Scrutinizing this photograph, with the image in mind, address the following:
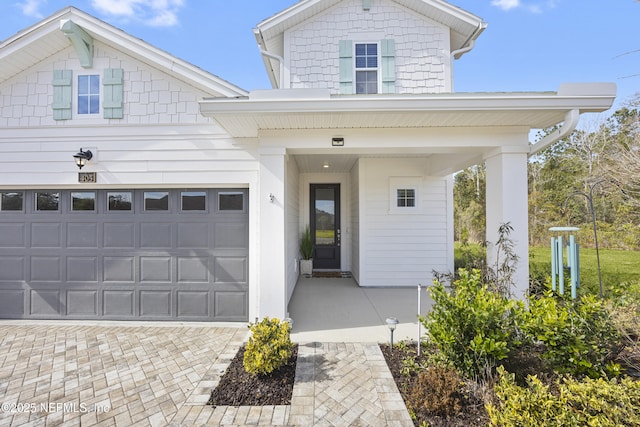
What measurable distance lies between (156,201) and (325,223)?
4816 millimetres

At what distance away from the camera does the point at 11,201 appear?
472 centimetres

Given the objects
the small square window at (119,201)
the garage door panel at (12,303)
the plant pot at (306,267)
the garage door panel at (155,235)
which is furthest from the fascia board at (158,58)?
the plant pot at (306,267)

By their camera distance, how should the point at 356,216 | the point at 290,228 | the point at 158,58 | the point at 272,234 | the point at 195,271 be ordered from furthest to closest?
the point at 356,216 → the point at 290,228 → the point at 195,271 → the point at 158,58 → the point at 272,234

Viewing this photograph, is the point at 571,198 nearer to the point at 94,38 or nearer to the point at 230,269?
the point at 230,269

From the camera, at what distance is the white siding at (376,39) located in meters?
5.98

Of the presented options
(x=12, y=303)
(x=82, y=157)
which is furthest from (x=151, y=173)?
(x=12, y=303)

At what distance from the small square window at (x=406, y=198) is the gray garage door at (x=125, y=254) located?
383 centimetres

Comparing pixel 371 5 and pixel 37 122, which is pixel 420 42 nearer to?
pixel 371 5

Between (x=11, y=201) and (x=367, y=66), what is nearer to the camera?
(x=11, y=201)


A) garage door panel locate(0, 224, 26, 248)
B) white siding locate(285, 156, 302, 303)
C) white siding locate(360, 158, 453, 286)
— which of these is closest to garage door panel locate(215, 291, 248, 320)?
white siding locate(285, 156, 302, 303)

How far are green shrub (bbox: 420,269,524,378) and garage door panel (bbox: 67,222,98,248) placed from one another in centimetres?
536

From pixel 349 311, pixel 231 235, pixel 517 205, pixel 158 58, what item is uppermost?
pixel 158 58

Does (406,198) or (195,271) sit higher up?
(406,198)

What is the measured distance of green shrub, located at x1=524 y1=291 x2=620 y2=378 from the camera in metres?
2.63
